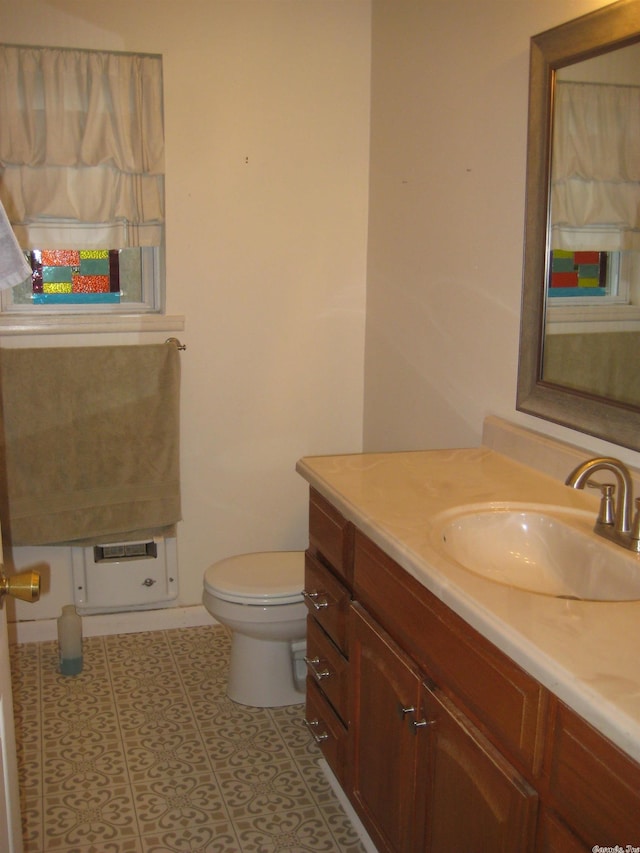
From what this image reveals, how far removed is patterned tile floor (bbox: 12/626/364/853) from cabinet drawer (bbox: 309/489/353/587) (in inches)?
25.7

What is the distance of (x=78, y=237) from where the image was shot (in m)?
2.92

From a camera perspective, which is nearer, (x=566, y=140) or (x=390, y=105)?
(x=566, y=140)

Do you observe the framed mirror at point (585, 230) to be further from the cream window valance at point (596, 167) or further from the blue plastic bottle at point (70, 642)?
the blue plastic bottle at point (70, 642)

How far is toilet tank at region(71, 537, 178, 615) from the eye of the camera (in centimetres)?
308

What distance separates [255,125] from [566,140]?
4.37ft

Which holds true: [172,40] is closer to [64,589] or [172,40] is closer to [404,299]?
[404,299]

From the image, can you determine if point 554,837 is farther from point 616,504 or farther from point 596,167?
point 596,167

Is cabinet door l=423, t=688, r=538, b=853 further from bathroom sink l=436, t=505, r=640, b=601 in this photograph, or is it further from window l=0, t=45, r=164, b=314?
window l=0, t=45, r=164, b=314

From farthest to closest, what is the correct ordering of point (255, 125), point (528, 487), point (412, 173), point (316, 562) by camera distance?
point (255, 125) → point (412, 173) → point (316, 562) → point (528, 487)

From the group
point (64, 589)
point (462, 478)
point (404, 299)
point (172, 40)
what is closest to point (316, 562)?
point (462, 478)

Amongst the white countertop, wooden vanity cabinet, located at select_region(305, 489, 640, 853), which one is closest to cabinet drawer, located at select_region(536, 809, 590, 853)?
wooden vanity cabinet, located at select_region(305, 489, 640, 853)

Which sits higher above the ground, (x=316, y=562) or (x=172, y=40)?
(x=172, y=40)

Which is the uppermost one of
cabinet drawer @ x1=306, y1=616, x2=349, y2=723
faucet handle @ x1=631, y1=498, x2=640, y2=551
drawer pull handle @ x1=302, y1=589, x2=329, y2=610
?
faucet handle @ x1=631, y1=498, x2=640, y2=551

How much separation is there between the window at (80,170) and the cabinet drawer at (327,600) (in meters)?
1.28
